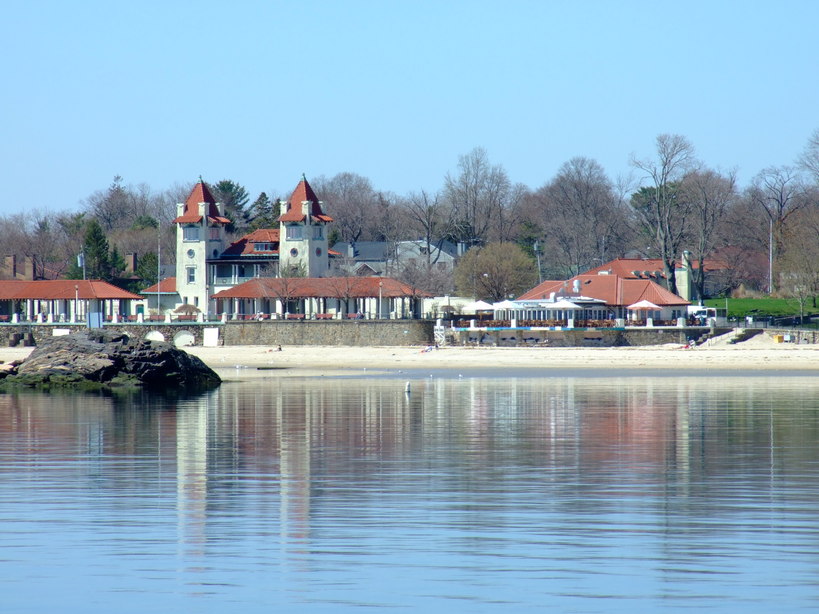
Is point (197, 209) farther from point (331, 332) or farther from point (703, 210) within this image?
point (703, 210)

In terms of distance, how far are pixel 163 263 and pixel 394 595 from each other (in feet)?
334

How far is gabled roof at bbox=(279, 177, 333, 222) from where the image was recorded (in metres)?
89.2

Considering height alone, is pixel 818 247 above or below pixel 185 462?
above

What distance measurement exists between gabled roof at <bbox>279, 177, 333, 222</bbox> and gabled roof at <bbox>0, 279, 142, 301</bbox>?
12.6 metres

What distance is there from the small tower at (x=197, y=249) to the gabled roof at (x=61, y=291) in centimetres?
390

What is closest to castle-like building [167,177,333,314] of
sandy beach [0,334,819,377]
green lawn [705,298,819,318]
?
sandy beach [0,334,819,377]

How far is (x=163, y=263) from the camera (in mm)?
110188

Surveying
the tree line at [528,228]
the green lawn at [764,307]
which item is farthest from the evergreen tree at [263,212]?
the green lawn at [764,307]

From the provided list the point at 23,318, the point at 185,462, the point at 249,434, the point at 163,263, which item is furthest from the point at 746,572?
the point at 163,263

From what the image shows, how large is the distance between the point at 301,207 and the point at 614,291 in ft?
83.6

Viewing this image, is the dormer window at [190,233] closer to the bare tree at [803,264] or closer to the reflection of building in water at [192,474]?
the bare tree at [803,264]

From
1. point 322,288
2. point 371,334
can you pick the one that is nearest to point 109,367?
point 371,334

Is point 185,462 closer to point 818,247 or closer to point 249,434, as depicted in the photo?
point 249,434

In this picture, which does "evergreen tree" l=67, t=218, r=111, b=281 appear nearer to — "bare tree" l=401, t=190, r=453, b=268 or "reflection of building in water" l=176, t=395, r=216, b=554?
"bare tree" l=401, t=190, r=453, b=268
